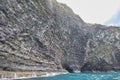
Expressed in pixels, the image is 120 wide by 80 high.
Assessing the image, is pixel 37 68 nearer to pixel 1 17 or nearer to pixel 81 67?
pixel 1 17

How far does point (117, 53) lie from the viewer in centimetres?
19750

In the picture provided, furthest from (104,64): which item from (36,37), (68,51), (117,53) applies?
(36,37)

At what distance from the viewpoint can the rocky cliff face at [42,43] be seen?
93.0 metres

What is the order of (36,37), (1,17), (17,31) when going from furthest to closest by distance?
(36,37) → (17,31) → (1,17)

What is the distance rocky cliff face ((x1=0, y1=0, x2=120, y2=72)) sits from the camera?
93.0 meters

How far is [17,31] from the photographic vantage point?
329 ft

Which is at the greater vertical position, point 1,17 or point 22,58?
point 1,17

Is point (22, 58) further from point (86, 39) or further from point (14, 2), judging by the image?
point (86, 39)

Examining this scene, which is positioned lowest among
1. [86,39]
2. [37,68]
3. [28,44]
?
[37,68]

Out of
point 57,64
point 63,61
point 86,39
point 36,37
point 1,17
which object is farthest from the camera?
point 86,39

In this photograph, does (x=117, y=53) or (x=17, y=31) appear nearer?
(x=17, y=31)

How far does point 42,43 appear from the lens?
415ft

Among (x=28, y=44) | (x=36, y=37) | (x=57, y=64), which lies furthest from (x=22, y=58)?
(x=57, y=64)

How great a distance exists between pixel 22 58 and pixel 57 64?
4974 cm
